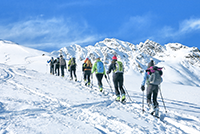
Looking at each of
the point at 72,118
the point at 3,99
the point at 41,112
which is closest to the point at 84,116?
the point at 72,118

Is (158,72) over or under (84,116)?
over

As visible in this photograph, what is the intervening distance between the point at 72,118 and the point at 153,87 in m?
3.12

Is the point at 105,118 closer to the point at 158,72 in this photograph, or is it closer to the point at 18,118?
the point at 18,118

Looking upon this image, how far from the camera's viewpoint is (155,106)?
5.41 m

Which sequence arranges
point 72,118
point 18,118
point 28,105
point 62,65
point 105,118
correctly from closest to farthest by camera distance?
point 18,118, point 72,118, point 105,118, point 28,105, point 62,65

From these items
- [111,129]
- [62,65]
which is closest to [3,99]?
[111,129]

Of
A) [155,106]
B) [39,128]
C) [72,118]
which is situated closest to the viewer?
[39,128]

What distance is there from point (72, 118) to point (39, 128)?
0.93m

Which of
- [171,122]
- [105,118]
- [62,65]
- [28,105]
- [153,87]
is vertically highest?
[62,65]

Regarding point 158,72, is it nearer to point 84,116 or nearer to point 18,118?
point 84,116

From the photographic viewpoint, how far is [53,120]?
11.6 feet

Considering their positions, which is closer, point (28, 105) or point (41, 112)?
point (41, 112)

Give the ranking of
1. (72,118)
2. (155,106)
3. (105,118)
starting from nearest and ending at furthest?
(72,118)
(105,118)
(155,106)

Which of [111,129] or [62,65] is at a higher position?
[62,65]
